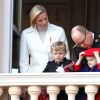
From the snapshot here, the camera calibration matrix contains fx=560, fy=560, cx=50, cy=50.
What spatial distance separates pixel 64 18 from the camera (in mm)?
6504

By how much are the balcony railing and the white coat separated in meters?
0.48

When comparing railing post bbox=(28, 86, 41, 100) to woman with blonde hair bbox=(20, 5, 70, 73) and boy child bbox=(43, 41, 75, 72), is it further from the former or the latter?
woman with blonde hair bbox=(20, 5, 70, 73)

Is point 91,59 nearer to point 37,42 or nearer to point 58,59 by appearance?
point 58,59

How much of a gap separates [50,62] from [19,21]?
472mm

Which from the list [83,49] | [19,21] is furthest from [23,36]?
[83,49]

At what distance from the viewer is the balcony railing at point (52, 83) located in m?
3.48

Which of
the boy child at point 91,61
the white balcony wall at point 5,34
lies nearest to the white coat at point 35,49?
the white balcony wall at point 5,34

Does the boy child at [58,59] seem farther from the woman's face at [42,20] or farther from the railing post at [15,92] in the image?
the railing post at [15,92]

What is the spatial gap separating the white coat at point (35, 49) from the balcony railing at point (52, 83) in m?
0.48

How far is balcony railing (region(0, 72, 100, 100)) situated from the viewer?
11.4 feet

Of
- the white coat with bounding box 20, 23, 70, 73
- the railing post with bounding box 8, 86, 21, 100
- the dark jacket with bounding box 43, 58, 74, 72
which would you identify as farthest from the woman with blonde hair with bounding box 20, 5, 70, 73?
the railing post with bounding box 8, 86, 21, 100

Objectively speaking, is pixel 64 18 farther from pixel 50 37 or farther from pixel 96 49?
pixel 96 49

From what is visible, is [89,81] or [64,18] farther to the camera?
[64,18]

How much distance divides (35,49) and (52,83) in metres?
0.62
